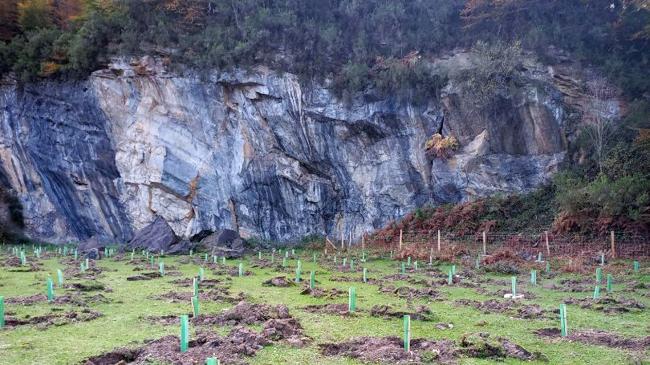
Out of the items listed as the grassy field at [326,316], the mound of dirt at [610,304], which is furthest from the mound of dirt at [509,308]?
the mound of dirt at [610,304]

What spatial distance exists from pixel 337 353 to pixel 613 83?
89.6 feet

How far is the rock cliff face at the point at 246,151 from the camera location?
3052cm

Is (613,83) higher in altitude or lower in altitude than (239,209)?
higher

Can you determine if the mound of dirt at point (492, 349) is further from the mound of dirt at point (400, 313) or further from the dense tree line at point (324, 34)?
the dense tree line at point (324, 34)

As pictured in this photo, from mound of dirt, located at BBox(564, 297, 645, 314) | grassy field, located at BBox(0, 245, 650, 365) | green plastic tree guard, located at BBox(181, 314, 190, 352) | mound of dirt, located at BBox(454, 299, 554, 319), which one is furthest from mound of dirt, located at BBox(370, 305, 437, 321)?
green plastic tree guard, located at BBox(181, 314, 190, 352)

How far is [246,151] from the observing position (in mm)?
34281

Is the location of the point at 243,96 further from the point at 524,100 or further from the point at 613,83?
the point at 613,83

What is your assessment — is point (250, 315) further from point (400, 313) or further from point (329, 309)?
point (400, 313)

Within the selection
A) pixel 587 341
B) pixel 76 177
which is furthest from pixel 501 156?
pixel 76 177

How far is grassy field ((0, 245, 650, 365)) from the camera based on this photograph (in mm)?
8047

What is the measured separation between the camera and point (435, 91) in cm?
3167

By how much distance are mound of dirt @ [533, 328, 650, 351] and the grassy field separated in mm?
228

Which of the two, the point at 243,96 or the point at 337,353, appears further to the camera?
the point at 243,96

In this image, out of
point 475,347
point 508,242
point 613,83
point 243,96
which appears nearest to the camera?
point 475,347
